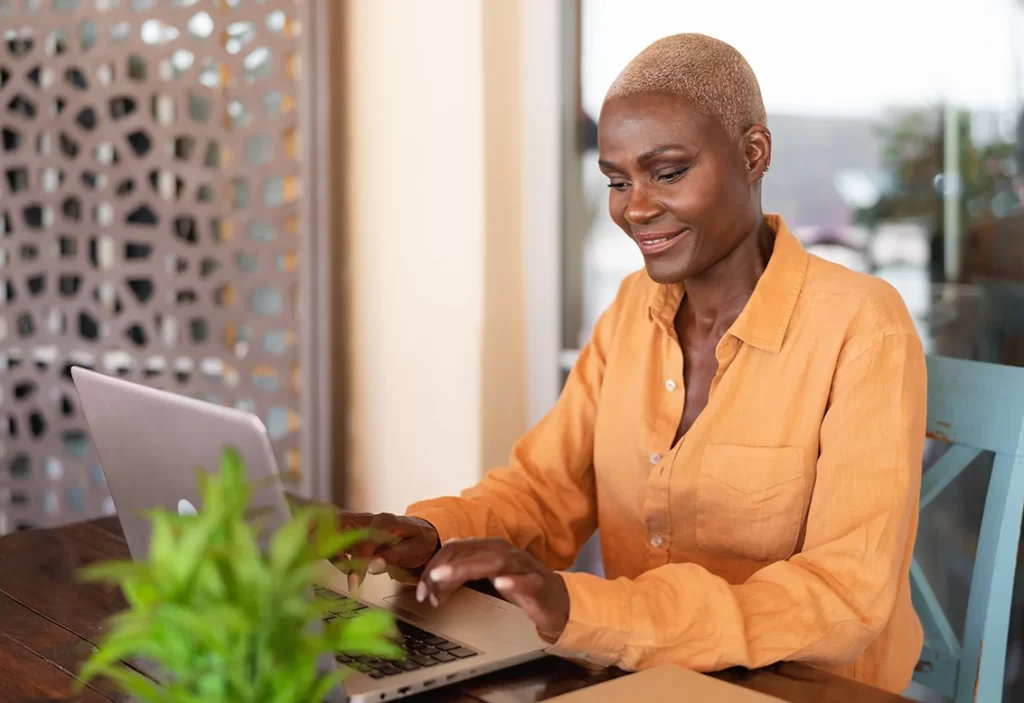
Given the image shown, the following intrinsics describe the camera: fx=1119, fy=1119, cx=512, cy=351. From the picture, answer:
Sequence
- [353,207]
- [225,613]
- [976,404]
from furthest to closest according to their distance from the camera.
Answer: [353,207]
[976,404]
[225,613]

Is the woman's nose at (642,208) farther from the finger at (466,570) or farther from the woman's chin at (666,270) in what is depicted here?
the finger at (466,570)

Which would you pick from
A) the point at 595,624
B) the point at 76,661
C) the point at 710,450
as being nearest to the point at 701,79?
the point at 710,450

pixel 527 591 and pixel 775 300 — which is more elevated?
pixel 775 300

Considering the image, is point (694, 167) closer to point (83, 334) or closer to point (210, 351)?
point (210, 351)

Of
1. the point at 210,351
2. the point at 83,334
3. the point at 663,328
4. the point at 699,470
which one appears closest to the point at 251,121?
the point at 210,351

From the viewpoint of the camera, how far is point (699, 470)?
149cm

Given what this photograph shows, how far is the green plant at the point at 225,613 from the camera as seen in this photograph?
0.61m

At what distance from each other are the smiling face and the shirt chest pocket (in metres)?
0.26

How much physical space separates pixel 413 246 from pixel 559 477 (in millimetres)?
1212

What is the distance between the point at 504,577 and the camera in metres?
1.05

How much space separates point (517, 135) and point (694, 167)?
1.31 m

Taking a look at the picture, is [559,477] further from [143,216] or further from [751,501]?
[143,216]

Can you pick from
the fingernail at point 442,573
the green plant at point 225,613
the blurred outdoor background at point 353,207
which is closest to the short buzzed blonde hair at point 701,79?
the fingernail at point 442,573

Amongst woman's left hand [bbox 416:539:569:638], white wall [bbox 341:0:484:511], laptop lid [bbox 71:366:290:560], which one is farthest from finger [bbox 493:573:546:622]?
white wall [bbox 341:0:484:511]
